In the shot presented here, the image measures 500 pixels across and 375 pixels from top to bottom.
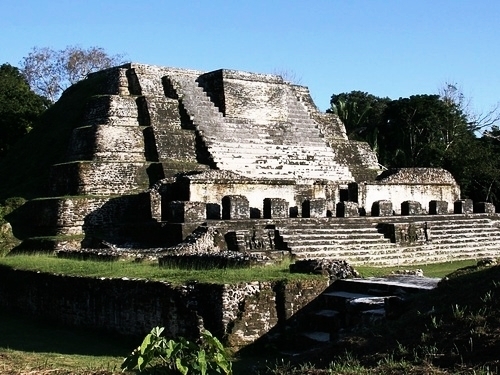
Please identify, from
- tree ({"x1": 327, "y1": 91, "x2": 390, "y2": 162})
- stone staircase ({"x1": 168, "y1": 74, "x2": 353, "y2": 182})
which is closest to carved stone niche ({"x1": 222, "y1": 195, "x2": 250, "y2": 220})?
stone staircase ({"x1": 168, "y1": 74, "x2": 353, "y2": 182})

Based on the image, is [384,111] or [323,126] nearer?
[323,126]

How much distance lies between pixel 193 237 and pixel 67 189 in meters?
5.49

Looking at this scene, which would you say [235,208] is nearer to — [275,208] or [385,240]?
[275,208]

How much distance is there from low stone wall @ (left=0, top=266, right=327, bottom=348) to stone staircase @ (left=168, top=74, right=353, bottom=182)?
11.6 meters

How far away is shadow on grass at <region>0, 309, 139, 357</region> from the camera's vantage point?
9.48 m

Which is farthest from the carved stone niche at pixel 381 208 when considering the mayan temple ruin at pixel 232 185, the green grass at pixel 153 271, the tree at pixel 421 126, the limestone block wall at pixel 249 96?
the tree at pixel 421 126

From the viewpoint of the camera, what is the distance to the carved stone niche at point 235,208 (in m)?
18.2

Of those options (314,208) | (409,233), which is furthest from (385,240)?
(314,208)

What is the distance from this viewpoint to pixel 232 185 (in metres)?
20.1

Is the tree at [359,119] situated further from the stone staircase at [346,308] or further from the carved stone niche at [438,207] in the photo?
the stone staircase at [346,308]

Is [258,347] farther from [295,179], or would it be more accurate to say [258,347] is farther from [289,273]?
[295,179]

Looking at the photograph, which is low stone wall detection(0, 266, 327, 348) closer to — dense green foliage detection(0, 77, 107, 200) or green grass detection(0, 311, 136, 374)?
green grass detection(0, 311, 136, 374)

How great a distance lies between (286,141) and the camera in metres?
24.9

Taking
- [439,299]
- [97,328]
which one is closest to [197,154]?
[97,328]
